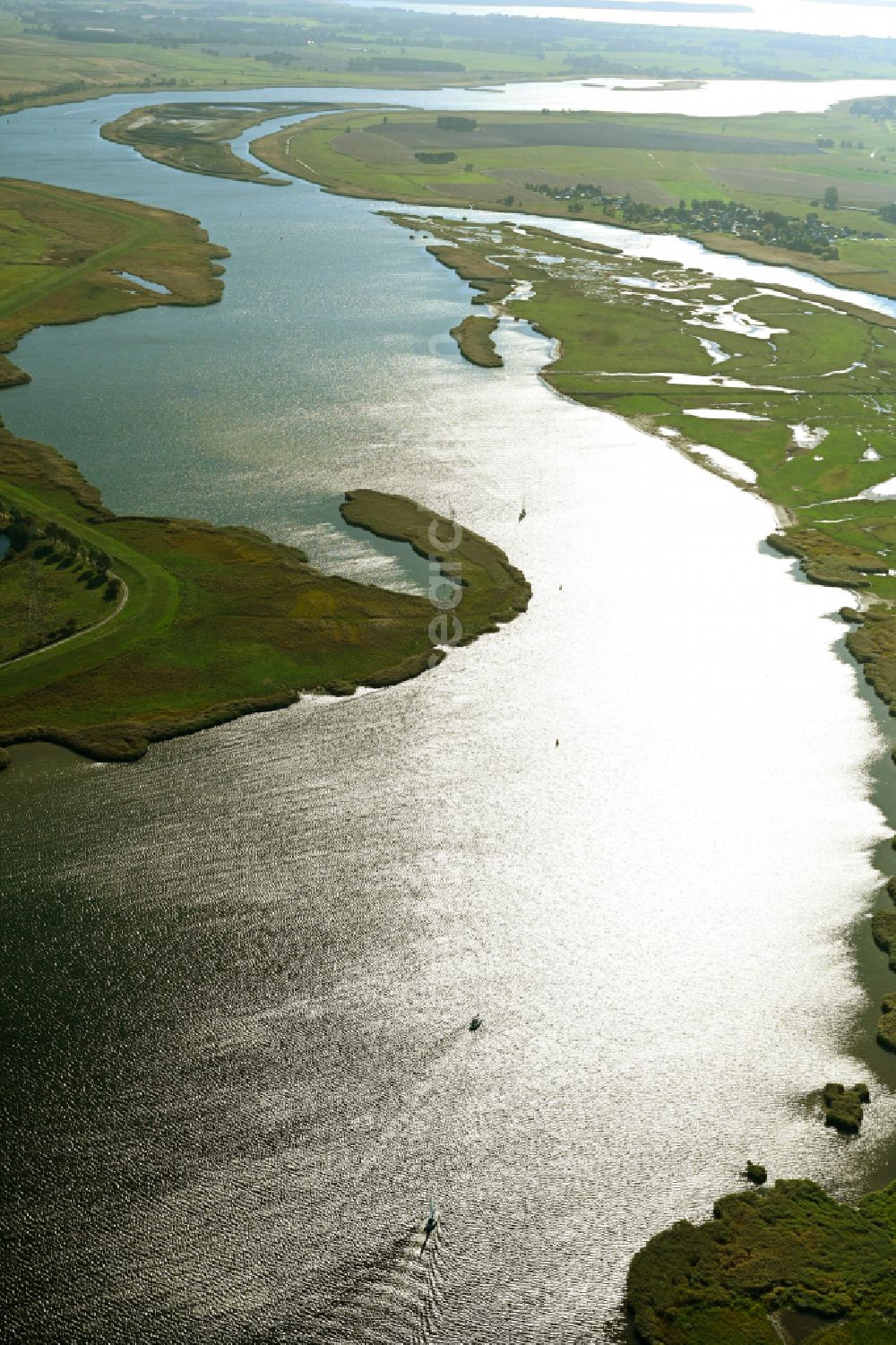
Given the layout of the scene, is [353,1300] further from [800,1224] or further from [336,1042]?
[800,1224]

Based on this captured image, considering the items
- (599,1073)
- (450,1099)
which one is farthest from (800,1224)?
(450,1099)

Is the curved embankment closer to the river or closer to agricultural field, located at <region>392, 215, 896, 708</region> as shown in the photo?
the river

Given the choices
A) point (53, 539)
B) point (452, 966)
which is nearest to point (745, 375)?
point (53, 539)

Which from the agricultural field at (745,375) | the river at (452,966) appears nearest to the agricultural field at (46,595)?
the river at (452,966)

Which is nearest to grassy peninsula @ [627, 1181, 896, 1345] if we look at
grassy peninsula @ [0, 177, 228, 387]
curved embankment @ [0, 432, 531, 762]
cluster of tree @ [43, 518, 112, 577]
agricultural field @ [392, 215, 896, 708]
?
curved embankment @ [0, 432, 531, 762]

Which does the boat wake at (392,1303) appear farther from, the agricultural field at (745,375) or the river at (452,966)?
the agricultural field at (745,375)

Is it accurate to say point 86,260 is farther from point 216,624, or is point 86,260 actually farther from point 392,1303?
point 392,1303
